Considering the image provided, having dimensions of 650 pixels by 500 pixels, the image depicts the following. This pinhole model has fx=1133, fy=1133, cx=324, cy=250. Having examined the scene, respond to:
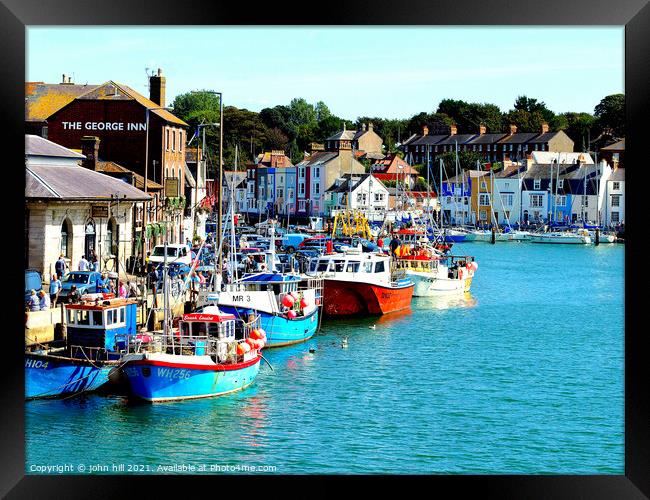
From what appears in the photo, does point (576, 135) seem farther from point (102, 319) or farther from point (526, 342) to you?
point (102, 319)

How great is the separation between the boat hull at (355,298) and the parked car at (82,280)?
340 inches

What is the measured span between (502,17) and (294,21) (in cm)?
190

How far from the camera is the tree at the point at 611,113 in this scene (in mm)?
62625

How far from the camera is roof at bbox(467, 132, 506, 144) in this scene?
66.3 meters

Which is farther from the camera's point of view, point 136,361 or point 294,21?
point 136,361

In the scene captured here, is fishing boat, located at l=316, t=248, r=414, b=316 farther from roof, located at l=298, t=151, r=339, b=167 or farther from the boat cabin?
roof, located at l=298, t=151, r=339, b=167

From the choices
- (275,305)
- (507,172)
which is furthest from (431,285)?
(507,172)

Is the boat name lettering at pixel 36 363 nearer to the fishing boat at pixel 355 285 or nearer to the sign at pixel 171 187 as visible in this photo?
the fishing boat at pixel 355 285

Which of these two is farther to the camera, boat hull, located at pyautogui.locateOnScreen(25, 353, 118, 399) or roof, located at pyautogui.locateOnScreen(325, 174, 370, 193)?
roof, located at pyautogui.locateOnScreen(325, 174, 370, 193)

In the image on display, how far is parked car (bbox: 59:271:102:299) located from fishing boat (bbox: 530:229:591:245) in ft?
157

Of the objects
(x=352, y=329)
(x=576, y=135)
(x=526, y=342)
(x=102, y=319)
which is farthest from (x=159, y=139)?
(x=576, y=135)

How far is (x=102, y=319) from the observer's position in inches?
691

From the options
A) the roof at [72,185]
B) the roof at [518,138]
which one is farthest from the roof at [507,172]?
the roof at [72,185]

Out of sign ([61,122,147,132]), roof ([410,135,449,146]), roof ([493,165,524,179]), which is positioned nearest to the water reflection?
sign ([61,122,147,132])
